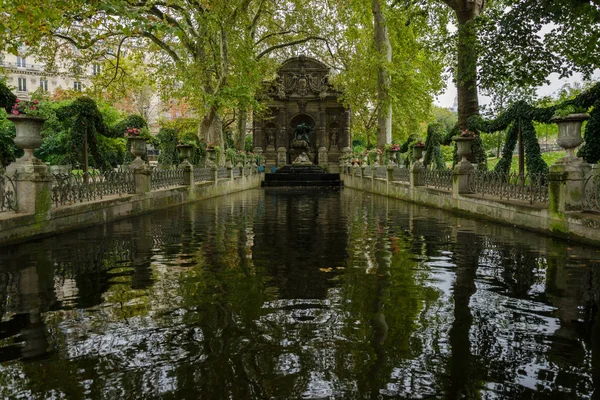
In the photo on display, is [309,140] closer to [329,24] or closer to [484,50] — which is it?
[329,24]

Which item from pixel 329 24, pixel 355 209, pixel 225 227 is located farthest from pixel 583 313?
pixel 329 24

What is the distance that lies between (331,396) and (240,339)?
1.20 meters

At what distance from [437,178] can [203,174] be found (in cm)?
1050

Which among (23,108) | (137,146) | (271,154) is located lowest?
(271,154)

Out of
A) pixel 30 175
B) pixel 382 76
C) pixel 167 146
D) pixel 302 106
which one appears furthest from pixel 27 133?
pixel 302 106

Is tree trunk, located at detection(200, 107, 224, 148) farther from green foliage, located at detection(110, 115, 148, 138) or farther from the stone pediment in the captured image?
the stone pediment

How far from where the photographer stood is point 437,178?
1712 centimetres

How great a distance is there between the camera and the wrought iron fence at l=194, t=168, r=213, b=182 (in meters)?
21.1

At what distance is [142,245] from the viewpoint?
8.84 m

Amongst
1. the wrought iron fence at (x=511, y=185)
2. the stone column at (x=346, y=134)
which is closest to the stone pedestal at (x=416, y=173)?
the wrought iron fence at (x=511, y=185)

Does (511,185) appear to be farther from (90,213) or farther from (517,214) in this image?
(90,213)

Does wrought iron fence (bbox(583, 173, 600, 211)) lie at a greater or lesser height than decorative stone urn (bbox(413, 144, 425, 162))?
lesser

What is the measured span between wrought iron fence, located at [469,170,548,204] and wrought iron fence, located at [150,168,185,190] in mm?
10214

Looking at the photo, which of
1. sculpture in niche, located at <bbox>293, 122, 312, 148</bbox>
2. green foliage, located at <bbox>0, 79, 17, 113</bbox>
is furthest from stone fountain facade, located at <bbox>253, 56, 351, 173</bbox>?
green foliage, located at <bbox>0, 79, 17, 113</bbox>
